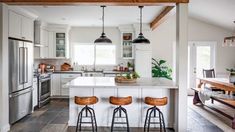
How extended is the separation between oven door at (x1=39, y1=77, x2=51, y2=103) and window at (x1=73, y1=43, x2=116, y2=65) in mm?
1594

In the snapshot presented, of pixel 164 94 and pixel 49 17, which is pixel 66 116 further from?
pixel 49 17

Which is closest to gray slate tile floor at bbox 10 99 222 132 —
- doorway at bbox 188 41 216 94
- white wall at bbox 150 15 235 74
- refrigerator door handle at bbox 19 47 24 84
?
refrigerator door handle at bbox 19 47 24 84

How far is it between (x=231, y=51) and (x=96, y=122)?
618 cm

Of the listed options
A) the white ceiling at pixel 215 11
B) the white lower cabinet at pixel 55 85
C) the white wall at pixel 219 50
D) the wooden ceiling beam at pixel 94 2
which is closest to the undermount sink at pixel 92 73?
the white lower cabinet at pixel 55 85

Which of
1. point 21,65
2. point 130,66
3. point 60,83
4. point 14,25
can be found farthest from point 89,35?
point 14,25

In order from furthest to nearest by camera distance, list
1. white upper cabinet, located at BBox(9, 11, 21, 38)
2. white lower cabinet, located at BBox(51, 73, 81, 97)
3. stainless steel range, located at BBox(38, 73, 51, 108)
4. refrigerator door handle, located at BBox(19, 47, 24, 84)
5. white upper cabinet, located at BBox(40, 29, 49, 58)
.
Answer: white lower cabinet, located at BBox(51, 73, 81, 97) → white upper cabinet, located at BBox(40, 29, 49, 58) → stainless steel range, located at BBox(38, 73, 51, 108) → refrigerator door handle, located at BBox(19, 47, 24, 84) → white upper cabinet, located at BBox(9, 11, 21, 38)

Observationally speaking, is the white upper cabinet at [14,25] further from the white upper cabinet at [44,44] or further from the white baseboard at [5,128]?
the white upper cabinet at [44,44]

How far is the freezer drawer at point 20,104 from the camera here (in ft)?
15.3

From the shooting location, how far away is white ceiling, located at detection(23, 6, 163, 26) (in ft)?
18.2

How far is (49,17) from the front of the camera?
670cm

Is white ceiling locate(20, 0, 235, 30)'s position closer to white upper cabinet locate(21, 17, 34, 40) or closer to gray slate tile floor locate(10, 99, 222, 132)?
white upper cabinet locate(21, 17, 34, 40)

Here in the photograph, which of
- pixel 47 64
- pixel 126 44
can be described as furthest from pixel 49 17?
pixel 126 44

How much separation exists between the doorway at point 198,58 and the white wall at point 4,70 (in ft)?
21.0

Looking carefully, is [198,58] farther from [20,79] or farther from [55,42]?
[20,79]
